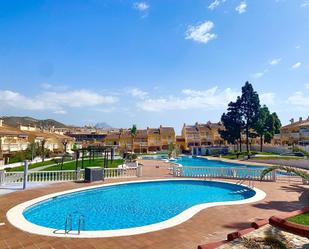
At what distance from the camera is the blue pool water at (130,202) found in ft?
Answer: 32.7

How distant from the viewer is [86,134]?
8319cm

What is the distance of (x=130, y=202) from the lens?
13.0m

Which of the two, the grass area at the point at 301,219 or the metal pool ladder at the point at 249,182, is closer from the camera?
the grass area at the point at 301,219

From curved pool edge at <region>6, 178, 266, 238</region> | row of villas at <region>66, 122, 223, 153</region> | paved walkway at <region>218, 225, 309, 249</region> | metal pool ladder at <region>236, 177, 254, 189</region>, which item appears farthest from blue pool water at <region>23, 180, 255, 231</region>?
row of villas at <region>66, 122, 223, 153</region>

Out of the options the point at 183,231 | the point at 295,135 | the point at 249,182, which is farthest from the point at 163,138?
the point at 183,231

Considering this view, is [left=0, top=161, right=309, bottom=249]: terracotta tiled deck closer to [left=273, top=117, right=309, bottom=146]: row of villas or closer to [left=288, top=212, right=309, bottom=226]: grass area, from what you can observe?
[left=288, top=212, right=309, bottom=226]: grass area

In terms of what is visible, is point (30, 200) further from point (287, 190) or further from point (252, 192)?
point (287, 190)

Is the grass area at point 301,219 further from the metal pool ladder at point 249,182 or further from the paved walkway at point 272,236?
the metal pool ladder at point 249,182

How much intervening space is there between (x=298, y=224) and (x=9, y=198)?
1121 cm

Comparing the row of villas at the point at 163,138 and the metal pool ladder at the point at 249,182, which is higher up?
the row of villas at the point at 163,138

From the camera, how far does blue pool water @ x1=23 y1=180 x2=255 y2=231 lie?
996 cm

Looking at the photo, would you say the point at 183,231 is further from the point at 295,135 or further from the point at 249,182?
the point at 295,135

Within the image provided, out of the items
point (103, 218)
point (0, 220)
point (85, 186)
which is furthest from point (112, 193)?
point (0, 220)

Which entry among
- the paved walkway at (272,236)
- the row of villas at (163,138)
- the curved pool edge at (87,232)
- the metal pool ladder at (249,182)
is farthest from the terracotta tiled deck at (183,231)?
the row of villas at (163,138)
